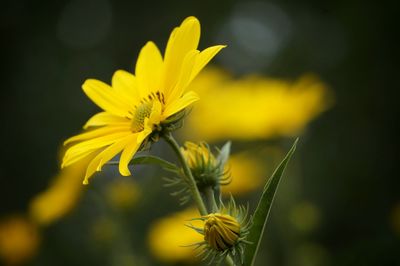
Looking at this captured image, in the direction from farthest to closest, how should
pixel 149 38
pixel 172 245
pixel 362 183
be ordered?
pixel 149 38 < pixel 362 183 < pixel 172 245

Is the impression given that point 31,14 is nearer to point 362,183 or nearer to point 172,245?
point 362,183

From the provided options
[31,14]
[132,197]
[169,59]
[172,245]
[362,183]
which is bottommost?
[362,183]

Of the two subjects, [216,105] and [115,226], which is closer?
[115,226]

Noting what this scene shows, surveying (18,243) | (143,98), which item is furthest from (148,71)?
(18,243)

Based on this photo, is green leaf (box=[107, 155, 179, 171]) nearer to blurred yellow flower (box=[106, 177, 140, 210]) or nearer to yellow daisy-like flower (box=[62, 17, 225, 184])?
yellow daisy-like flower (box=[62, 17, 225, 184])

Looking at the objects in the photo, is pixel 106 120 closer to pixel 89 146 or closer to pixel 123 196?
pixel 89 146

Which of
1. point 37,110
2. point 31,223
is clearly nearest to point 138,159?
point 31,223

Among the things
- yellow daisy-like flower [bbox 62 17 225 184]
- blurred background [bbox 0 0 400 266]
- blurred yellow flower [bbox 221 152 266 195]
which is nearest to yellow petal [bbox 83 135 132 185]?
yellow daisy-like flower [bbox 62 17 225 184]
